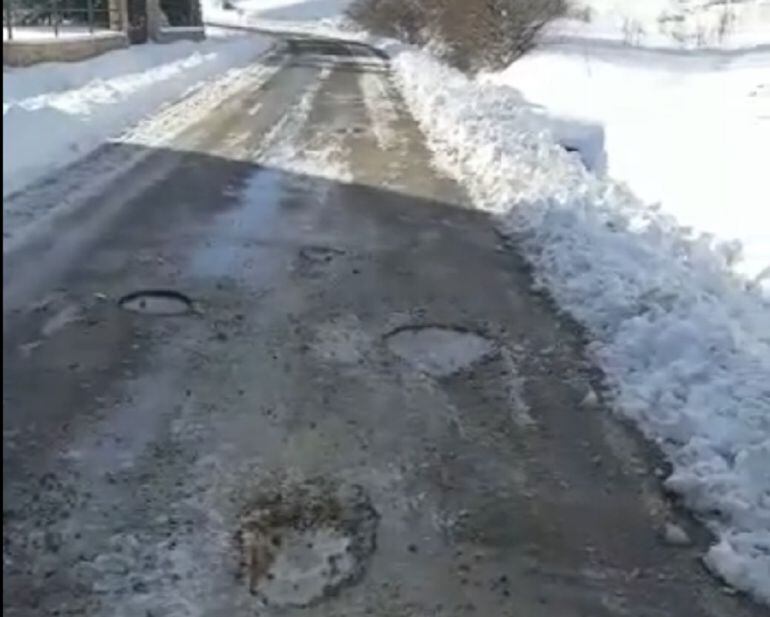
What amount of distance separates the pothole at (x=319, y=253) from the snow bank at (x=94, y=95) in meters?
1.77

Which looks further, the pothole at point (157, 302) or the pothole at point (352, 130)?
the pothole at point (352, 130)

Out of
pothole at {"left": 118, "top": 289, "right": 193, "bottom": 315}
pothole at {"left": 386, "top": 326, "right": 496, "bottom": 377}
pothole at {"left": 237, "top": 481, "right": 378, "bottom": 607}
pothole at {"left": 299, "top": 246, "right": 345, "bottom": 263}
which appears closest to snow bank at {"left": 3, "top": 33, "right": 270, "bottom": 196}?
pothole at {"left": 118, "top": 289, "right": 193, "bottom": 315}

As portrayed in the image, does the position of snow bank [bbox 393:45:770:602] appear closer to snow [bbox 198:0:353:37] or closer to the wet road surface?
the wet road surface

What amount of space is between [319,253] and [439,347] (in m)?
2.05

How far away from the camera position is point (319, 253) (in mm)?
7570

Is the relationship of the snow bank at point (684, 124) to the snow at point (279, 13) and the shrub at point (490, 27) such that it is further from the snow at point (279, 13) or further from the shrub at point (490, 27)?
the snow at point (279, 13)

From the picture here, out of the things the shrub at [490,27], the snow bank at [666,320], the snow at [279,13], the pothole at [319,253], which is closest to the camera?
the snow bank at [666,320]

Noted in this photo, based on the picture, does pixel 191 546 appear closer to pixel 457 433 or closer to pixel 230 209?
pixel 457 433

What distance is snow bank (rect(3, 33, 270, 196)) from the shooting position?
1646 mm

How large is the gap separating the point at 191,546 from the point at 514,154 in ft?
27.8

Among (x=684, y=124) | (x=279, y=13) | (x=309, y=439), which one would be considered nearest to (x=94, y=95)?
(x=684, y=124)

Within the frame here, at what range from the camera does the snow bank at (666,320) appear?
4.09 meters

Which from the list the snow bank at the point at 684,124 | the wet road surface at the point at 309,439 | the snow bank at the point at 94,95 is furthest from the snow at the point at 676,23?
the wet road surface at the point at 309,439

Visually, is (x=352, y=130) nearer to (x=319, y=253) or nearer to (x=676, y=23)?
(x=319, y=253)
